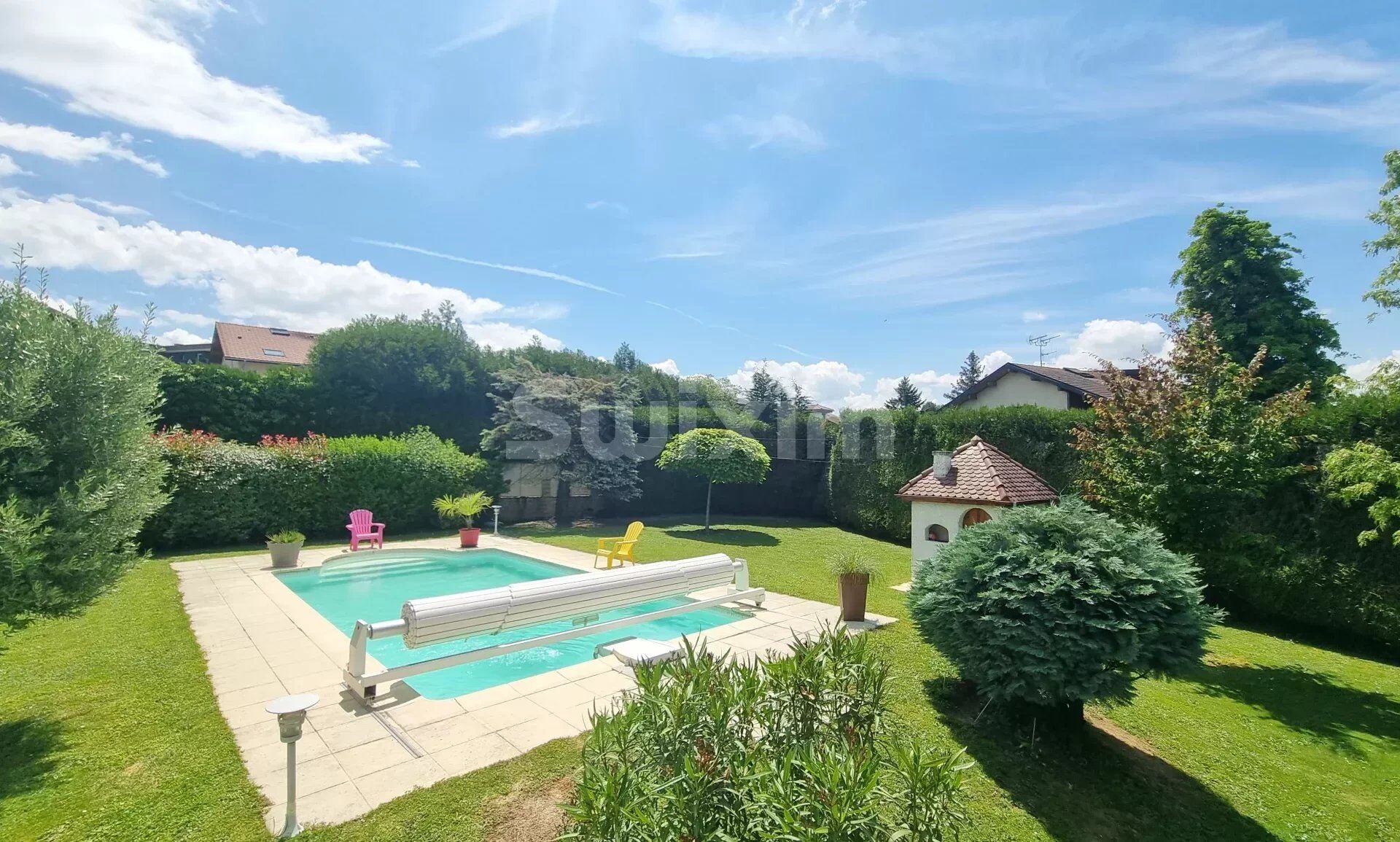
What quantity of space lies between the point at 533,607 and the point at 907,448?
1279 cm

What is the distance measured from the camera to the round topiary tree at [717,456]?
1661cm

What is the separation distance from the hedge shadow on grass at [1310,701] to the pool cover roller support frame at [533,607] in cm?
532

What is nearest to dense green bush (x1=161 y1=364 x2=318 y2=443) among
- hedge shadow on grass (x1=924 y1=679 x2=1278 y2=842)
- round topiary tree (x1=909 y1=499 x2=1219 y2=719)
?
round topiary tree (x1=909 y1=499 x2=1219 y2=719)

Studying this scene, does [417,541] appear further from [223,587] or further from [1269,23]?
[1269,23]

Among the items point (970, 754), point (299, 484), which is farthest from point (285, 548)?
point (970, 754)

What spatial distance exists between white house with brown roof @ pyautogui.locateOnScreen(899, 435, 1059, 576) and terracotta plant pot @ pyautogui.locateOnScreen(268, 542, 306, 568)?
423 inches

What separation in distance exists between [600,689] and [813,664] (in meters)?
2.96

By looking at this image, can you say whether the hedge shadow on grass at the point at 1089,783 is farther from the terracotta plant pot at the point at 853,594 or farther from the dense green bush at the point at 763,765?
the terracotta plant pot at the point at 853,594

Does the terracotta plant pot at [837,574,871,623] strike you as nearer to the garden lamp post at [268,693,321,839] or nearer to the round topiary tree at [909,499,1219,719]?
the round topiary tree at [909,499,1219,719]

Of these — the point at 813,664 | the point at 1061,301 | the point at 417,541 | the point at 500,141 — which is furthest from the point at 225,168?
the point at 1061,301

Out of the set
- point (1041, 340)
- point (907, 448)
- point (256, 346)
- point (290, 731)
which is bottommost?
point (290, 731)

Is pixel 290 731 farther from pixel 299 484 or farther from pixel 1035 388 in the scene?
pixel 1035 388

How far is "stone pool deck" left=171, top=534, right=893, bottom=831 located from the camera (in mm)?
3637

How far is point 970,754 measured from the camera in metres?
4.20
